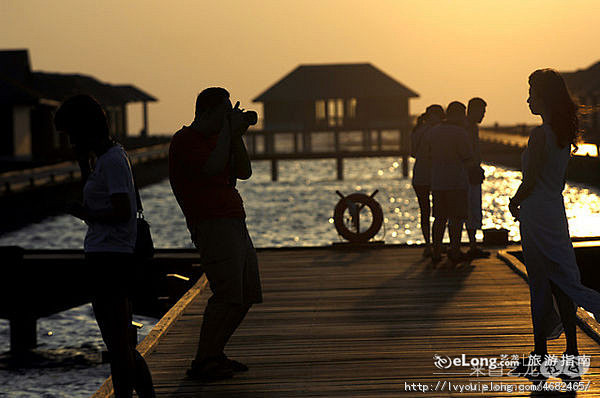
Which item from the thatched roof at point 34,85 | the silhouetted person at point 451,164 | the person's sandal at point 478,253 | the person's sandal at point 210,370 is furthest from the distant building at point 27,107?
the person's sandal at point 210,370

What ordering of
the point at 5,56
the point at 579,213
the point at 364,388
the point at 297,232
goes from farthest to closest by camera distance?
the point at 5,56 → the point at 579,213 → the point at 297,232 → the point at 364,388

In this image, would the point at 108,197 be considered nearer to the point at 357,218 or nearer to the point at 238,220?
the point at 238,220

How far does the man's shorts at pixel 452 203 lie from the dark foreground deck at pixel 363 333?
659mm

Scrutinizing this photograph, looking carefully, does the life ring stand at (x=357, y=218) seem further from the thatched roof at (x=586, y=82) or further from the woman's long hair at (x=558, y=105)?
the thatched roof at (x=586, y=82)

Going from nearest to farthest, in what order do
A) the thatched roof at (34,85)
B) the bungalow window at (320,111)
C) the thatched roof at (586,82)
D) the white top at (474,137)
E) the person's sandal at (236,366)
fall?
the person's sandal at (236,366) → the white top at (474,137) → the thatched roof at (34,85) → the thatched roof at (586,82) → the bungalow window at (320,111)

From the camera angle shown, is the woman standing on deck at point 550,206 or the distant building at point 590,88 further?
the distant building at point 590,88

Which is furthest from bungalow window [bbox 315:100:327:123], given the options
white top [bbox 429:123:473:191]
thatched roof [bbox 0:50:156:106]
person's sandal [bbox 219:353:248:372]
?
person's sandal [bbox 219:353:248:372]

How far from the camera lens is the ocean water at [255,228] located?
14039mm

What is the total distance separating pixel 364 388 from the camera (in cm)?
550

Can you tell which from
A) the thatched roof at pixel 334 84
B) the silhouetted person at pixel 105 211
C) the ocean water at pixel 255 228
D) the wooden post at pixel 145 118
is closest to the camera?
the silhouetted person at pixel 105 211

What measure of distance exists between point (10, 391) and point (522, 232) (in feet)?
31.9

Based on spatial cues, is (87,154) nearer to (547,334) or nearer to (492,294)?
(547,334)

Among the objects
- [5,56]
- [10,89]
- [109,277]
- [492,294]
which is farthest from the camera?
[5,56]

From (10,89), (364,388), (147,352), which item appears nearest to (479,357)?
(364,388)
